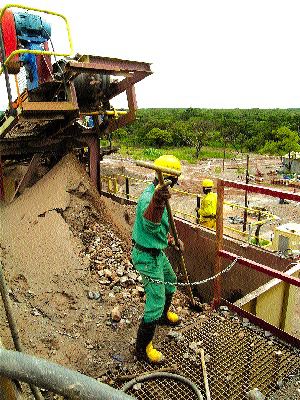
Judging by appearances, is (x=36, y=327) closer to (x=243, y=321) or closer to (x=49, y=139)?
(x=243, y=321)

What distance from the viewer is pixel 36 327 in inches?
133

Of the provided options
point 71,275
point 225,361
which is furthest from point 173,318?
point 71,275

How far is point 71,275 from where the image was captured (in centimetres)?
418

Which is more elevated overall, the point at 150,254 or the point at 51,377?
the point at 51,377

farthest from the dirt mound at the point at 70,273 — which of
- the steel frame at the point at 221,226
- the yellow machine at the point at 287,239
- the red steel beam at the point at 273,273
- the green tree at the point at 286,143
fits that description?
the green tree at the point at 286,143

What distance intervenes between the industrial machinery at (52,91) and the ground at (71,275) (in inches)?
17.5

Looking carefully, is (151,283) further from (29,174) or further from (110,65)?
(29,174)

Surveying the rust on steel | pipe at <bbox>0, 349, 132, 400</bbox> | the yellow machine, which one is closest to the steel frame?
the rust on steel

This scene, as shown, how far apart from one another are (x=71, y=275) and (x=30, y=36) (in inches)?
138

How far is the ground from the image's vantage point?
3.26 meters

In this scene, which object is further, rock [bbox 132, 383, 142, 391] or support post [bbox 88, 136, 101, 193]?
support post [bbox 88, 136, 101, 193]

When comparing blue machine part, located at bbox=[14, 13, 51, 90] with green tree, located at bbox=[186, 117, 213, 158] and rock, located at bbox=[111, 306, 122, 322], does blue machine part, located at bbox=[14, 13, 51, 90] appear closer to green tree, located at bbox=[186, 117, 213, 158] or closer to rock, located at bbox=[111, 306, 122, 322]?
rock, located at bbox=[111, 306, 122, 322]

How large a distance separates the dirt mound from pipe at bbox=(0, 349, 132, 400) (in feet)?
7.61

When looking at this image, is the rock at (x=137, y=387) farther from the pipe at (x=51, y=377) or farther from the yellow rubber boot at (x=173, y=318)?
the pipe at (x=51, y=377)
